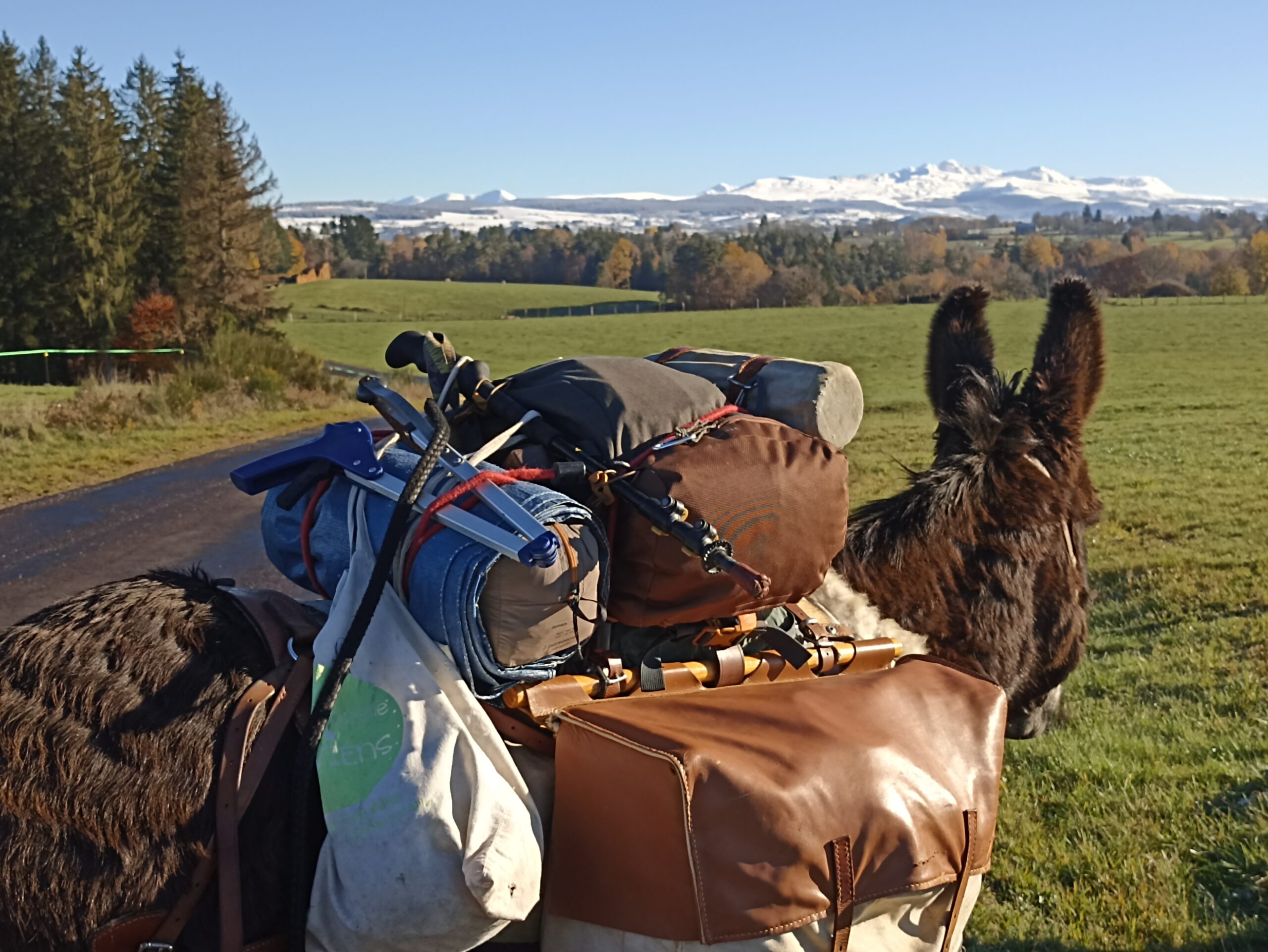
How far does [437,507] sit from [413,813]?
0.56 m

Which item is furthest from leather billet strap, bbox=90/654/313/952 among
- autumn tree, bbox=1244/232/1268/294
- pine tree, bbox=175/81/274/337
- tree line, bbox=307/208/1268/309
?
autumn tree, bbox=1244/232/1268/294

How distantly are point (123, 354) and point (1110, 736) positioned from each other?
3829 centimetres

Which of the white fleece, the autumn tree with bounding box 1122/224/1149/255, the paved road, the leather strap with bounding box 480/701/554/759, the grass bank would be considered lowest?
the autumn tree with bounding box 1122/224/1149/255

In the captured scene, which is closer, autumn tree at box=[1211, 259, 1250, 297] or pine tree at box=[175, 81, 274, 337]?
pine tree at box=[175, 81, 274, 337]

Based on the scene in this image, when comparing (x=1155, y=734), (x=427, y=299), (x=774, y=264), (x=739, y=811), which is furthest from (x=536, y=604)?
(x=774, y=264)

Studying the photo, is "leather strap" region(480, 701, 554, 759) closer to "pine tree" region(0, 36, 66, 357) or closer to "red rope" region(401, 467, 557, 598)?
"red rope" region(401, 467, 557, 598)

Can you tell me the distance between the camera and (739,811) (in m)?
2.16

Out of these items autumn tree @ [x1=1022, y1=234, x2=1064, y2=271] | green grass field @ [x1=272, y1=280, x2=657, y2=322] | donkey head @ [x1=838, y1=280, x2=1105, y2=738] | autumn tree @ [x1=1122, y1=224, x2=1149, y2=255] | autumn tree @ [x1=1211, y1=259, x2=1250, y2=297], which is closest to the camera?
donkey head @ [x1=838, y1=280, x2=1105, y2=738]

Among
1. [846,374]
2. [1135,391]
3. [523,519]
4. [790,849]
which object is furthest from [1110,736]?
[1135,391]

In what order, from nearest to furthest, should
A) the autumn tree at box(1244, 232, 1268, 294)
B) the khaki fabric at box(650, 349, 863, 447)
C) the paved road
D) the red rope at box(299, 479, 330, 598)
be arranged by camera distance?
the red rope at box(299, 479, 330, 598), the khaki fabric at box(650, 349, 863, 447), the paved road, the autumn tree at box(1244, 232, 1268, 294)

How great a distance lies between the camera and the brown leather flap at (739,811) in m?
2.14

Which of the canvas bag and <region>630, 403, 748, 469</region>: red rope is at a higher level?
<region>630, 403, 748, 469</region>: red rope

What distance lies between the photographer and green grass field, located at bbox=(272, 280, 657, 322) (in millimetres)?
93000

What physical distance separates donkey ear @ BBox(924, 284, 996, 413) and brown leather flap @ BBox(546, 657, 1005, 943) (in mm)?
2013
